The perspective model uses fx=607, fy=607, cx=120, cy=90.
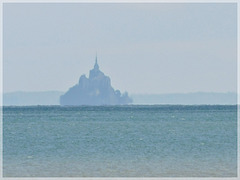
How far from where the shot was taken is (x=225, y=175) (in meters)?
42.6

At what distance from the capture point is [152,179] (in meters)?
41.3

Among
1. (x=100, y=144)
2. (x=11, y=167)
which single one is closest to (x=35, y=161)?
(x=11, y=167)

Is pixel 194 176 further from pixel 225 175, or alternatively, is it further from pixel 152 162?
pixel 152 162

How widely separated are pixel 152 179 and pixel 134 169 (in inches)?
205

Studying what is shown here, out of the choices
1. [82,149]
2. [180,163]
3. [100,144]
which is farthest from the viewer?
[100,144]

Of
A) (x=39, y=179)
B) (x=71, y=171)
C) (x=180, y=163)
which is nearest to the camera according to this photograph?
(x=39, y=179)

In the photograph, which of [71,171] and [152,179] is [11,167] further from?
[152,179]

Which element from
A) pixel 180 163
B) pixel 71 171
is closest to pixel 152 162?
pixel 180 163

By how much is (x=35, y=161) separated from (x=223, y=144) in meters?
30.5

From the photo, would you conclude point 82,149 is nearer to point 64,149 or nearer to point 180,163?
point 64,149

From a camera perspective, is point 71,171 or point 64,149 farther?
point 64,149

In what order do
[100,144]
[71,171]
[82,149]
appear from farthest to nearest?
[100,144]
[82,149]
[71,171]

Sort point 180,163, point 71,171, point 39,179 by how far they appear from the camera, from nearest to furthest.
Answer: point 39,179
point 71,171
point 180,163

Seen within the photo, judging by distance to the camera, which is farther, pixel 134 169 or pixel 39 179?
pixel 134 169
